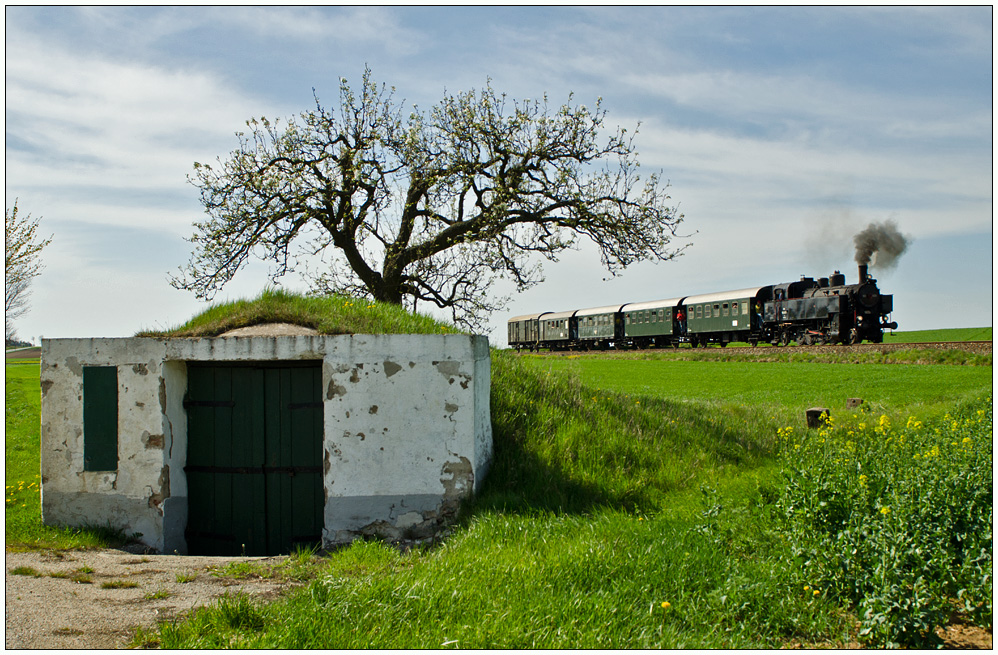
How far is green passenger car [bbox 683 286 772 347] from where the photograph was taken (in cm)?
3409

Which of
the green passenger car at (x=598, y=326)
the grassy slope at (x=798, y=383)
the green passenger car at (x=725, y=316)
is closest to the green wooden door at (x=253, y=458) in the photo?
the grassy slope at (x=798, y=383)

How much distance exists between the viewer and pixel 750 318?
33.9m

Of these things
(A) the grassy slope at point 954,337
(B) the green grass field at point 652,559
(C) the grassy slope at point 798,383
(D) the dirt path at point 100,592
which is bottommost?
(D) the dirt path at point 100,592

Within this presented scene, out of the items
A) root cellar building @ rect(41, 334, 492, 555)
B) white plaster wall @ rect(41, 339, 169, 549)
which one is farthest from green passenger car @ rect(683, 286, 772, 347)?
white plaster wall @ rect(41, 339, 169, 549)

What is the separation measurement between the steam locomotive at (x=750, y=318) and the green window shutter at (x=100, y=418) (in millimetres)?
29816

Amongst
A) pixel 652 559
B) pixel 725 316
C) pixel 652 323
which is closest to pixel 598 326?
pixel 652 323

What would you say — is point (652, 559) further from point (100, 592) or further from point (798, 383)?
point (798, 383)

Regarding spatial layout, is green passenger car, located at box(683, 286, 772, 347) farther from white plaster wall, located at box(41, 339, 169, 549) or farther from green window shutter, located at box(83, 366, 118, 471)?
green window shutter, located at box(83, 366, 118, 471)

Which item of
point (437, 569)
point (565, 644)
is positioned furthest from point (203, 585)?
point (565, 644)

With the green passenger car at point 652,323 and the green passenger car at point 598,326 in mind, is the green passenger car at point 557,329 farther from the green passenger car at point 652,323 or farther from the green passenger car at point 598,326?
the green passenger car at point 652,323

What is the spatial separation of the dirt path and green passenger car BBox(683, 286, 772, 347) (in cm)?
3170

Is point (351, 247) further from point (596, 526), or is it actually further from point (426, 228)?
point (596, 526)

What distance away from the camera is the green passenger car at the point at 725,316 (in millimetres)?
34094

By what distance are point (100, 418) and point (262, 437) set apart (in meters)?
1.67
